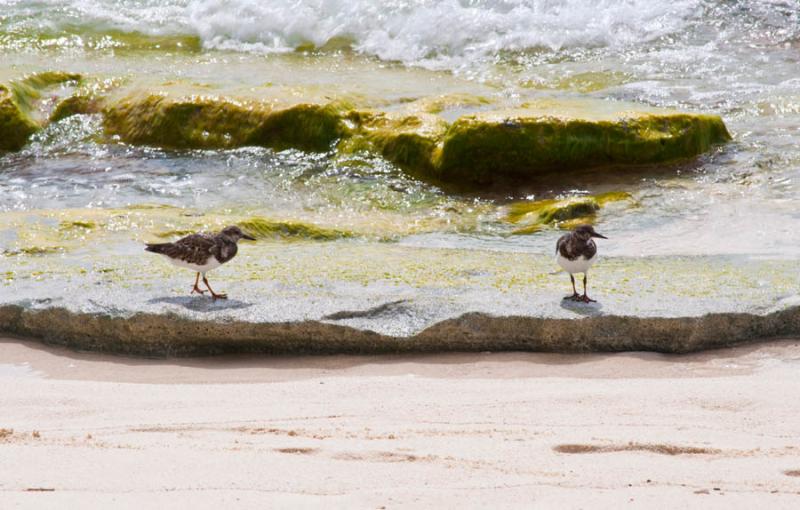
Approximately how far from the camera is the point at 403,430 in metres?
5.01

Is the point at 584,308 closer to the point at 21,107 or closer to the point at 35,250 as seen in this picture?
the point at 35,250

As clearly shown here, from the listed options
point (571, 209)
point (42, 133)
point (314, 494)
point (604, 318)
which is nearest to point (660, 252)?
point (571, 209)

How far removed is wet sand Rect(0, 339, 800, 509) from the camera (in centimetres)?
398

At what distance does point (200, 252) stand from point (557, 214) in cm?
416

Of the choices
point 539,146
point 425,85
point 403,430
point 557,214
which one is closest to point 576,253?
point 403,430

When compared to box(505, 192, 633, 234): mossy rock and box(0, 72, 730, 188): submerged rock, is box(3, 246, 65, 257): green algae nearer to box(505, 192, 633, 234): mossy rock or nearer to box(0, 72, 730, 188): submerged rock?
box(505, 192, 633, 234): mossy rock

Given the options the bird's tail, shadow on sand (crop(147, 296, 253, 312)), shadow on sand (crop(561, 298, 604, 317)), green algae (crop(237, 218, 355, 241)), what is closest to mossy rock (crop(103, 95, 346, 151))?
green algae (crop(237, 218, 355, 241))

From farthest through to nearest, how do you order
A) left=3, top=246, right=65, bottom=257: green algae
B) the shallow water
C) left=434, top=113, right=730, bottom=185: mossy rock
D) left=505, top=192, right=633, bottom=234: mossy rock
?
1. left=434, top=113, right=730, bottom=185: mossy rock
2. the shallow water
3. left=505, top=192, right=633, bottom=234: mossy rock
4. left=3, top=246, right=65, bottom=257: green algae

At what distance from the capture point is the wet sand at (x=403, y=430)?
3.98m

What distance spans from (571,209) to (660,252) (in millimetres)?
1338

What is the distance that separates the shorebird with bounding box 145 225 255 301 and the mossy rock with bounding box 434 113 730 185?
4.61 metres

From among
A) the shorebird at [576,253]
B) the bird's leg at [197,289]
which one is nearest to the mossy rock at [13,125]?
the bird's leg at [197,289]

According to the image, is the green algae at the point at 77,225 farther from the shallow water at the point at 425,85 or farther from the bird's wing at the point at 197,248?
the bird's wing at the point at 197,248

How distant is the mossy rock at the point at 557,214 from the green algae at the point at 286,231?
1.84 meters
